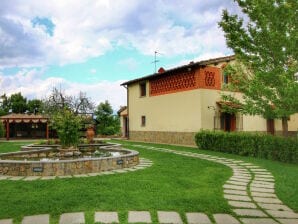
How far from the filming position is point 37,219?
4.43 metres

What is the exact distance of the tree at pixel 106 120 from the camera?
34.3m

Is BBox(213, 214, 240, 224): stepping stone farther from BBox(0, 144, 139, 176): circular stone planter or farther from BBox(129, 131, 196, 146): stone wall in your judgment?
BBox(129, 131, 196, 146): stone wall

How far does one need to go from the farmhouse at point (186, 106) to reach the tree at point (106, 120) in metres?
9.91

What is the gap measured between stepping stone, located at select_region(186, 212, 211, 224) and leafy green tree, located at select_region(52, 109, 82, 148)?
8.11 m

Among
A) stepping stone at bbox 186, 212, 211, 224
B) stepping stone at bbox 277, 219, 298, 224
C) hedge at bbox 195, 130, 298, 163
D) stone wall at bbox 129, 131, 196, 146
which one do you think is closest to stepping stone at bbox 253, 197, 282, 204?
stepping stone at bbox 277, 219, 298, 224

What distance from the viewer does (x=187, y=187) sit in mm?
6645

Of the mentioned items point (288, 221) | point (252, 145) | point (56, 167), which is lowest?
point (288, 221)

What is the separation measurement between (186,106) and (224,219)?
15.2 metres

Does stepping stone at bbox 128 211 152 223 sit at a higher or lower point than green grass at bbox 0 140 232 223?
lower

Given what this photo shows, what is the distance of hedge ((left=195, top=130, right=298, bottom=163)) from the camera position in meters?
11.7

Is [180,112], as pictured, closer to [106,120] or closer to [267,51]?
[267,51]

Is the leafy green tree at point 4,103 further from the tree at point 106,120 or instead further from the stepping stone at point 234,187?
the stepping stone at point 234,187

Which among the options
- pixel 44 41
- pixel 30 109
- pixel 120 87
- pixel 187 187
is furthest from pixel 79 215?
pixel 30 109

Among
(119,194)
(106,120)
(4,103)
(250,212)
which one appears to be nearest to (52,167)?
(119,194)
